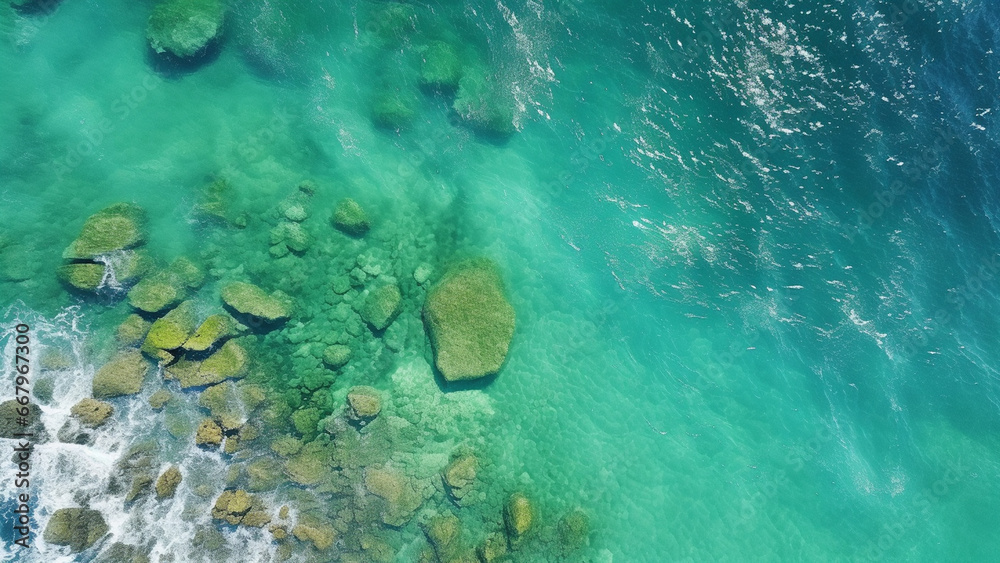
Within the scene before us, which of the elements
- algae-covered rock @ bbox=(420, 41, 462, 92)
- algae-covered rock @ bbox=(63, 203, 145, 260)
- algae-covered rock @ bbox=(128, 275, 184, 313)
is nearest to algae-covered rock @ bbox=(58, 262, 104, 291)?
algae-covered rock @ bbox=(63, 203, 145, 260)

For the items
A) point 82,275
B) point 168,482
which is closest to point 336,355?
point 168,482

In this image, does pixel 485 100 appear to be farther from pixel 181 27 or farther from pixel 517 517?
pixel 517 517

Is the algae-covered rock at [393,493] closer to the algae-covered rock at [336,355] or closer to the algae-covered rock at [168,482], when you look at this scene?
the algae-covered rock at [336,355]

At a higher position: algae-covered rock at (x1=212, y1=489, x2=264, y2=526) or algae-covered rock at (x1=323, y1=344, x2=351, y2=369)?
algae-covered rock at (x1=323, y1=344, x2=351, y2=369)

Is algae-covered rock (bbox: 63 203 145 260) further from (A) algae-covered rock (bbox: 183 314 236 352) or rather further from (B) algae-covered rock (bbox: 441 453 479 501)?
(B) algae-covered rock (bbox: 441 453 479 501)

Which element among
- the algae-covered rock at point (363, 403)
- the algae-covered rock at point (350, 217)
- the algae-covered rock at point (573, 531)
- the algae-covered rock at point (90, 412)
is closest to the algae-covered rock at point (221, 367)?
the algae-covered rock at point (90, 412)

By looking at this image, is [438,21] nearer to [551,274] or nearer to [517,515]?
[551,274]
